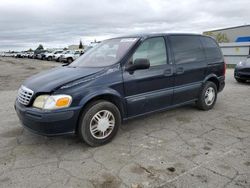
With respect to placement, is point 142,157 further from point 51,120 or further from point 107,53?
point 107,53

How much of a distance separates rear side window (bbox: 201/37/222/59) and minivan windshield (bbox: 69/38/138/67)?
2.05 m

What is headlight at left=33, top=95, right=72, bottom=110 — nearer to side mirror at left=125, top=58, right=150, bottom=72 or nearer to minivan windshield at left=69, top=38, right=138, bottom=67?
minivan windshield at left=69, top=38, right=138, bottom=67

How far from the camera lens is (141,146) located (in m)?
3.73

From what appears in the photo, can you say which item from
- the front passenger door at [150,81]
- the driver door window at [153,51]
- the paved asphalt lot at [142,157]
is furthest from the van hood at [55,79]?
the paved asphalt lot at [142,157]

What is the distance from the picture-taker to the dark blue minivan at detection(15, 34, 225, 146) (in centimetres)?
337

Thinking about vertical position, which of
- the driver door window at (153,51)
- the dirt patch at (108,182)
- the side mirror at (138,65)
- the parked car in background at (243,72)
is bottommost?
the dirt patch at (108,182)

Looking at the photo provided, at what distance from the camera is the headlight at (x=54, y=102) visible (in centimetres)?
329

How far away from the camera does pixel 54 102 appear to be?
10.8ft

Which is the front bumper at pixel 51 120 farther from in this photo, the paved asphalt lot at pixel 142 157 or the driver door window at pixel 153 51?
the driver door window at pixel 153 51

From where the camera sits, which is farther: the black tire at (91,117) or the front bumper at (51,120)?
the black tire at (91,117)

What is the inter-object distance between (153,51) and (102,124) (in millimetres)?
1624

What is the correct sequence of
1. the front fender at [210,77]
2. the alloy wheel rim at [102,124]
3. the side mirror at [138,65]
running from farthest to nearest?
the front fender at [210,77] → the side mirror at [138,65] → the alloy wheel rim at [102,124]

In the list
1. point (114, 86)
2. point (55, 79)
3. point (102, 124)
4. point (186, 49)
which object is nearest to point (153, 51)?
point (186, 49)

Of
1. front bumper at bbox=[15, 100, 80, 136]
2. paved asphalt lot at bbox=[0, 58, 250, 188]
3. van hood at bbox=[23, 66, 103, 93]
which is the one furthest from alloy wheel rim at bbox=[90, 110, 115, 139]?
van hood at bbox=[23, 66, 103, 93]
